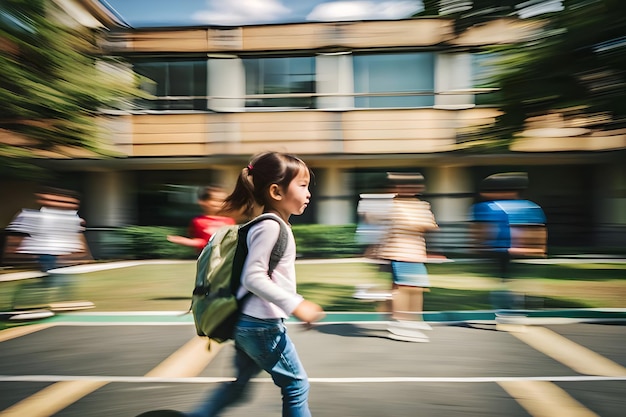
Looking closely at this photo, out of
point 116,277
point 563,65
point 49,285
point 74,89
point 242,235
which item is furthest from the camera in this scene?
point 116,277

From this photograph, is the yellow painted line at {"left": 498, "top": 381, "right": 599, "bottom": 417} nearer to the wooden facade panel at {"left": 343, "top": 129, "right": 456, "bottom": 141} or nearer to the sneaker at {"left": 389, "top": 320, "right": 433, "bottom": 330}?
the sneaker at {"left": 389, "top": 320, "right": 433, "bottom": 330}

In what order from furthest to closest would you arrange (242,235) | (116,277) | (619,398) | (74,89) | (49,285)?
(116,277)
(74,89)
(49,285)
(619,398)
(242,235)

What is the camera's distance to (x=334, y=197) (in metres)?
17.1

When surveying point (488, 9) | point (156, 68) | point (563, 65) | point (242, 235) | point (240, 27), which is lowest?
point (242, 235)

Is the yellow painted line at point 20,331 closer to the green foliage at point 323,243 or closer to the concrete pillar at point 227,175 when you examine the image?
the green foliage at point 323,243

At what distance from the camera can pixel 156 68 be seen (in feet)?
55.1

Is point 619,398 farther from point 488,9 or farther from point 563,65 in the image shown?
point 488,9

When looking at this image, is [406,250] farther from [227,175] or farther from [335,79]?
[227,175]

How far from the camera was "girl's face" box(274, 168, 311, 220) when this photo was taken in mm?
2664

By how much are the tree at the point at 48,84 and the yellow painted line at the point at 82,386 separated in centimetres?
349

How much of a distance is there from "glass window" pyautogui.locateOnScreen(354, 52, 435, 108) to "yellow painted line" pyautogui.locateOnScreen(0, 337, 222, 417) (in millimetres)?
12274

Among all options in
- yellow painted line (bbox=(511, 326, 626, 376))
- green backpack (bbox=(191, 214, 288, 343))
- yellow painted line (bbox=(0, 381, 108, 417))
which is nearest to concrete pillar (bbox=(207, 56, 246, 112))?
yellow painted line (bbox=(511, 326, 626, 376))

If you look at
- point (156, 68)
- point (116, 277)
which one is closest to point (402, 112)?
point (156, 68)

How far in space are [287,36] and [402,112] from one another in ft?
12.8
